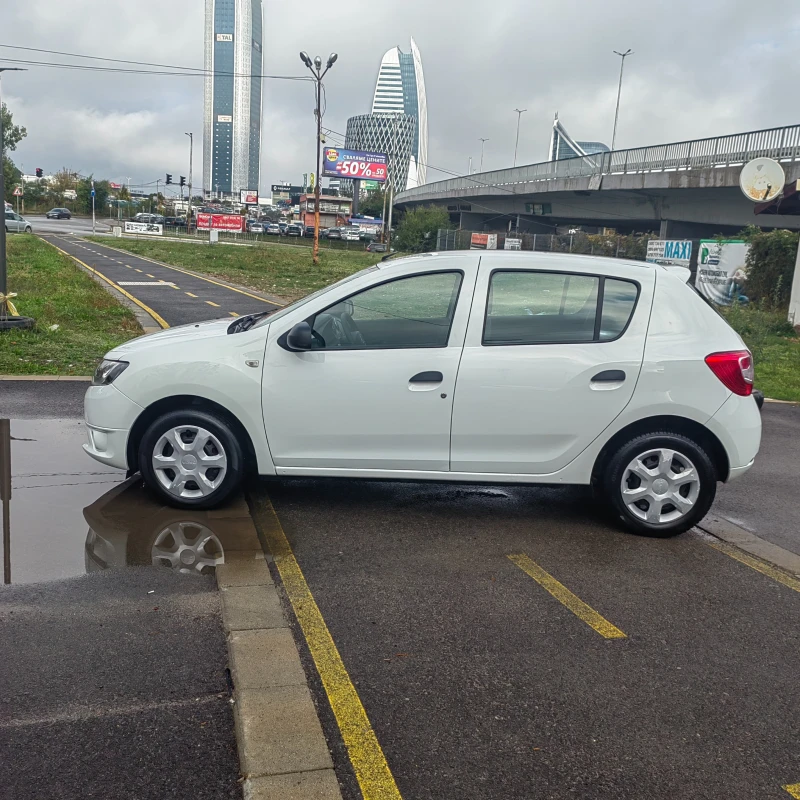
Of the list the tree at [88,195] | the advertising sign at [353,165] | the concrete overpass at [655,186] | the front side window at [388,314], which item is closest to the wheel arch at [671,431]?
the front side window at [388,314]

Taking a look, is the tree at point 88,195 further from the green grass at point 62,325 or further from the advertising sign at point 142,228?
the green grass at point 62,325

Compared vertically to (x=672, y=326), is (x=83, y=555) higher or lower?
lower

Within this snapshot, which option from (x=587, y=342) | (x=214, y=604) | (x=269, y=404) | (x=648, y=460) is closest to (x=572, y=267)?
(x=587, y=342)

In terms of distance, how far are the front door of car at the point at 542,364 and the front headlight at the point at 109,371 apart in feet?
7.10

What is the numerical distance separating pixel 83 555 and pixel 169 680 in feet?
5.11

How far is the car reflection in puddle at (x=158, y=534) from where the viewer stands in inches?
188

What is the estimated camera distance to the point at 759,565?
5.27 m

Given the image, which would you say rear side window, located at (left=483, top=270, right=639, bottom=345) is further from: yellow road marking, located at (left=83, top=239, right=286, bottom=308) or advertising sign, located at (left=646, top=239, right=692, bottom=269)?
advertising sign, located at (left=646, top=239, right=692, bottom=269)

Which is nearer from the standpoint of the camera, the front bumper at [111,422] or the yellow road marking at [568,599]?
the yellow road marking at [568,599]

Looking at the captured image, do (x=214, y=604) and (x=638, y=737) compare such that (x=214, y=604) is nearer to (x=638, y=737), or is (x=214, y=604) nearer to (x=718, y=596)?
(x=638, y=737)

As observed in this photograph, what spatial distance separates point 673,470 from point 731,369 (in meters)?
0.73

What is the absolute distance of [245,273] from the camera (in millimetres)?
30219

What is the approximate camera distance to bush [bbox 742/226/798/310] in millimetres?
23078

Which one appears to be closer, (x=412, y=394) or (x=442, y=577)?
(x=442, y=577)
